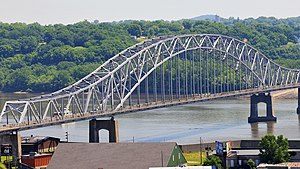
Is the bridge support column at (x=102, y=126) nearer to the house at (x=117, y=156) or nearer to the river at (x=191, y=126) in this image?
the river at (x=191, y=126)

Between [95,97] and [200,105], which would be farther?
[200,105]

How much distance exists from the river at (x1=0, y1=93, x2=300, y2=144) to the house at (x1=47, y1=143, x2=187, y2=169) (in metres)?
27.5

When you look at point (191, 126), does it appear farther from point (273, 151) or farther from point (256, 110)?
point (273, 151)

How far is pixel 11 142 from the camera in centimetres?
7631

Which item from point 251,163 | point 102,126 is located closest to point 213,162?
point 251,163

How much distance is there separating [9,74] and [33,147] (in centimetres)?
12035

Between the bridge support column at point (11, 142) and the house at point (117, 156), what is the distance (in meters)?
13.6

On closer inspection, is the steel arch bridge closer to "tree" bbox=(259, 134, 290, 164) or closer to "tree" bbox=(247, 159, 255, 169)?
"tree" bbox=(259, 134, 290, 164)

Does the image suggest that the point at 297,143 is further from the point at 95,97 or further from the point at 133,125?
the point at 133,125

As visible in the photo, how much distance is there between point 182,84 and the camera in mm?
161875

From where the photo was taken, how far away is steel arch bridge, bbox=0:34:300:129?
88.8m

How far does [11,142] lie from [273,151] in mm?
20382

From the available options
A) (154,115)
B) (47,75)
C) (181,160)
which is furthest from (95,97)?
(47,75)

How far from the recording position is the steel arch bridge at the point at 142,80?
8875cm
